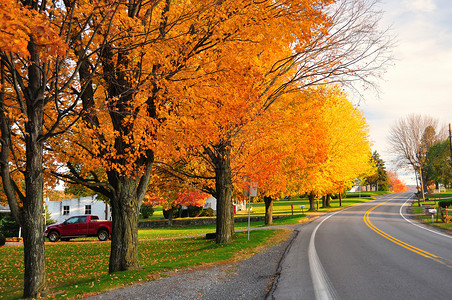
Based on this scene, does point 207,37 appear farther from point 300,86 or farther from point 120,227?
point 300,86

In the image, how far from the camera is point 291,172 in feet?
80.2

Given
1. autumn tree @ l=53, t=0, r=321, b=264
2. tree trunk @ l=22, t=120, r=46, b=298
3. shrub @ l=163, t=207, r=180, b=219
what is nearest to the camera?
tree trunk @ l=22, t=120, r=46, b=298

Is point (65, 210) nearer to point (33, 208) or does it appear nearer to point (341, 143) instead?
point (341, 143)

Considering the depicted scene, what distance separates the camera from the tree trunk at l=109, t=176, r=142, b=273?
31.4ft

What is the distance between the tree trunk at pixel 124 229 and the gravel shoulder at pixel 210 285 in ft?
5.79

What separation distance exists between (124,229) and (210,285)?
3.62 meters

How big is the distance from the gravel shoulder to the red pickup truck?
1763 centimetres

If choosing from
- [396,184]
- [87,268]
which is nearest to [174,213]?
[87,268]

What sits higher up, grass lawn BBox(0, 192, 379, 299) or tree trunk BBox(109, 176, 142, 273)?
tree trunk BBox(109, 176, 142, 273)

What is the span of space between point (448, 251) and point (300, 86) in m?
8.87

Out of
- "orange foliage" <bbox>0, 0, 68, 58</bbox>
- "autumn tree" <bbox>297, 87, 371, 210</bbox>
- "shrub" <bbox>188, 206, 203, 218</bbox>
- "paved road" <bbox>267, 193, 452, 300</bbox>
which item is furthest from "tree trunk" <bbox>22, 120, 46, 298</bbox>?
"shrub" <bbox>188, 206, 203, 218</bbox>

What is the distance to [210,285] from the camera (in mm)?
7230

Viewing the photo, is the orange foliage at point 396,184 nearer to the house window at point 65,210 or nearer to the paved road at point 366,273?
the house window at point 65,210

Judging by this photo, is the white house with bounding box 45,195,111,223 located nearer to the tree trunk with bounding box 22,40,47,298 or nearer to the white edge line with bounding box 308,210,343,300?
the tree trunk with bounding box 22,40,47,298
